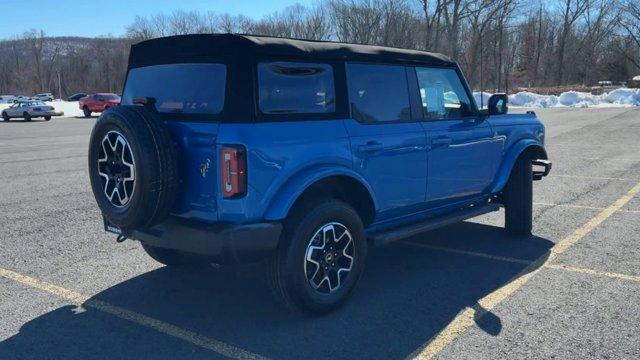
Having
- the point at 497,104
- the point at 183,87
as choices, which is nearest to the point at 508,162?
the point at 497,104

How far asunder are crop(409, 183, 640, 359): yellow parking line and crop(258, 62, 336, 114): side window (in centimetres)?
176

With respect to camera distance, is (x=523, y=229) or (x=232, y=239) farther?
(x=523, y=229)

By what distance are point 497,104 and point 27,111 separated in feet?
121

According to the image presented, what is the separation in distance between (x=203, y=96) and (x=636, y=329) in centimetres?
333

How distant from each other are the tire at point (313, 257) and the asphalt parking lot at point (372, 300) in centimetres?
15

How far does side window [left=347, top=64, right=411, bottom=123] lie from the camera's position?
14.1 ft

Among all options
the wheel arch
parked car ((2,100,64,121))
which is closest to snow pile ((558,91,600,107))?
parked car ((2,100,64,121))

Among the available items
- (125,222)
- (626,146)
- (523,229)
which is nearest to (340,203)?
(125,222)

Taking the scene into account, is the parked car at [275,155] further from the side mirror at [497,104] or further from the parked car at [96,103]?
the parked car at [96,103]

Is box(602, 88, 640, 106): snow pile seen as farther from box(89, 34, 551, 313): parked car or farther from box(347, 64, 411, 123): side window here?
box(89, 34, 551, 313): parked car

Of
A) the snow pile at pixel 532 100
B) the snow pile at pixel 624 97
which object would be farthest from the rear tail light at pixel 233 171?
the snow pile at pixel 624 97

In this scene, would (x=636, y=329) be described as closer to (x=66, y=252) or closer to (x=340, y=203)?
(x=340, y=203)

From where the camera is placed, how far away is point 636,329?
373 centimetres

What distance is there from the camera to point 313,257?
3920 mm
